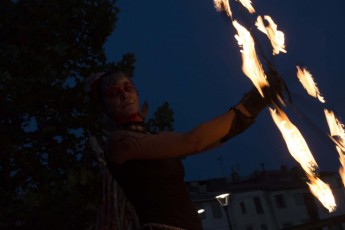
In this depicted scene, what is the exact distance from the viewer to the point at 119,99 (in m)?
3.28

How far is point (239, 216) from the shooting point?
160ft

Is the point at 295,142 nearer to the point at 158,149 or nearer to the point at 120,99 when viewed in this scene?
the point at 158,149

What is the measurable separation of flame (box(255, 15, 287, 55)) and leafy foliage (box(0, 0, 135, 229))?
6.60 m

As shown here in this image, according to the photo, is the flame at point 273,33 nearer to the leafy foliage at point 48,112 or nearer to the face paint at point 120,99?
the face paint at point 120,99

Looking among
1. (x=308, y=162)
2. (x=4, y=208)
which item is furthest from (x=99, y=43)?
(x=308, y=162)

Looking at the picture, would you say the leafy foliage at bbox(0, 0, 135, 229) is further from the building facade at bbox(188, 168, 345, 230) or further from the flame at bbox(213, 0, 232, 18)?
the building facade at bbox(188, 168, 345, 230)

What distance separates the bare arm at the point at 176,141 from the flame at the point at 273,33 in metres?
0.54

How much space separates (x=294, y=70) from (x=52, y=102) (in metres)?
8.21

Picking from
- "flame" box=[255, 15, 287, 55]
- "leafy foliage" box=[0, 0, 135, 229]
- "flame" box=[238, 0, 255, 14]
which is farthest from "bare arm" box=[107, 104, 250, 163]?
"leafy foliage" box=[0, 0, 135, 229]

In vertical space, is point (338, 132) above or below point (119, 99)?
below

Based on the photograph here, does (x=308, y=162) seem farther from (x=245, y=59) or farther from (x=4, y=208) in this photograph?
(x=4, y=208)

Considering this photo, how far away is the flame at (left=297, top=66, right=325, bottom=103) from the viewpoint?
3.09m

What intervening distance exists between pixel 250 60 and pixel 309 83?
65 cm

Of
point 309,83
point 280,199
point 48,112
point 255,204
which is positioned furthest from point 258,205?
→ point 309,83
